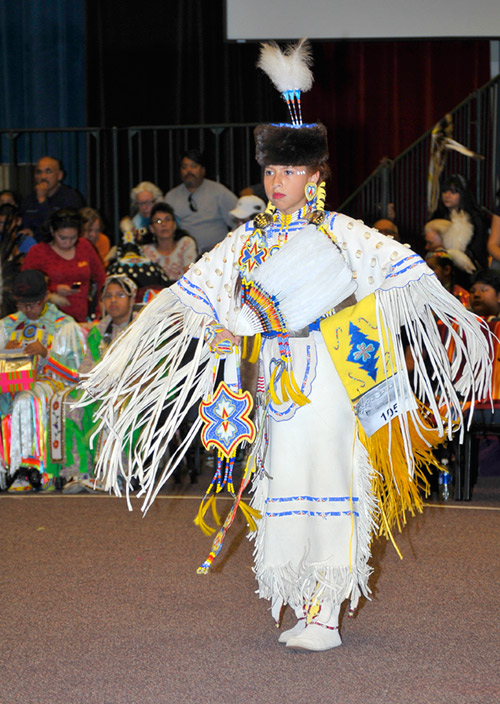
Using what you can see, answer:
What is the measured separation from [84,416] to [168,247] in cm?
148

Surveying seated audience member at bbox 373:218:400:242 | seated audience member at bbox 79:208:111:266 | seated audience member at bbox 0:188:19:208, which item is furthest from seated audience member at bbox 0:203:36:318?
seated audience member at bbox 373:218:400:242

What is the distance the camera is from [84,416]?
16.3ft

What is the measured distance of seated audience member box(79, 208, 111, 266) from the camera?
6827 millimetres

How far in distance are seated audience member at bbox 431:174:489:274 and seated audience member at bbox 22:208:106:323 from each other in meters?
2.27

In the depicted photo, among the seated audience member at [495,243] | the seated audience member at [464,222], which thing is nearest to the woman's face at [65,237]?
the seated audience member at [464,222]

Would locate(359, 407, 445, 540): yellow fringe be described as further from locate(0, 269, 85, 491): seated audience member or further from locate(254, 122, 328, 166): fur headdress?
locate(0, 269, 85, 491): seated audience member

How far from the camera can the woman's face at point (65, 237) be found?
5809 mm

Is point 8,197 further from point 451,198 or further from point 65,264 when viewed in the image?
point 451,198

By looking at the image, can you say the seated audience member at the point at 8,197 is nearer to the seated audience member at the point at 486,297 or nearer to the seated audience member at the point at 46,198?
the seated audience member at the point at 46,198

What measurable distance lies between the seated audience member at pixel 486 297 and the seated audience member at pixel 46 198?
301 centimetres

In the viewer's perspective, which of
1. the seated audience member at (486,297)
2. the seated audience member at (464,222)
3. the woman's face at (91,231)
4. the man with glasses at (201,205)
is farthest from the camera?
the woman's face at (91,231)

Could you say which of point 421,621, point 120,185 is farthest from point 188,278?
point 120,185

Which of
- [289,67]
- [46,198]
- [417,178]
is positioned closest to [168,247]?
[46,198]

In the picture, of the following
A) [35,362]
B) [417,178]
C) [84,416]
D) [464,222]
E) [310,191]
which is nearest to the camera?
[310,191]
